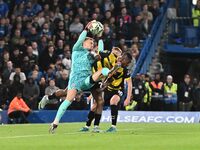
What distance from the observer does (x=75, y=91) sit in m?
18.8

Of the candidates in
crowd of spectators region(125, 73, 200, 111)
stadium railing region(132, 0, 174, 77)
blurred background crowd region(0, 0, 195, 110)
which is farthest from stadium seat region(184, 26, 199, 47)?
crowd of spectators region(125, 73, 200, 111)

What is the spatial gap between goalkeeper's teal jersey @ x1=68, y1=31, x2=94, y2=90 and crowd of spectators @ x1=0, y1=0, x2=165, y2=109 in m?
11.4

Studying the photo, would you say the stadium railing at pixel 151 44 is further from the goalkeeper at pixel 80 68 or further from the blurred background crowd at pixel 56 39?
the goalkeeper at pixel 80 68

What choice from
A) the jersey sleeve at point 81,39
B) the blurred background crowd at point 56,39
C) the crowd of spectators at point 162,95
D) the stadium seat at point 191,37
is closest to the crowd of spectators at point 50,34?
the blurred background crowd at point 56,39


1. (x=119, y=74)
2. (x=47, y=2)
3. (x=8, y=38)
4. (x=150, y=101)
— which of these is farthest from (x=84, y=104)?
(x=119, y=74)

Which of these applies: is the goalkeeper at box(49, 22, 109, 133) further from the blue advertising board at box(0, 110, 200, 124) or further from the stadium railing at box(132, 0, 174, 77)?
the stadium railing at box(132, 0, 174, 77)

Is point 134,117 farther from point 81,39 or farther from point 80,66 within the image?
point 81,39

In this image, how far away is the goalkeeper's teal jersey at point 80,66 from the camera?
18.8 meters

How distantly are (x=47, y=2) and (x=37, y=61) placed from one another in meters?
5.04

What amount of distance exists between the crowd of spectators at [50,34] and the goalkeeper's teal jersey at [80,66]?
37.2 ft

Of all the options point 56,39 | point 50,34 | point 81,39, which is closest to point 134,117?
point 56,39

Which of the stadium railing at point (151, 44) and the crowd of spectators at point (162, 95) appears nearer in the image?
the crowd of spectators at point (162, 95)

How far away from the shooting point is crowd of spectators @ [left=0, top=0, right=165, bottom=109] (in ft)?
102

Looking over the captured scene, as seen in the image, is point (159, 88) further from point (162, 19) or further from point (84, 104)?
point (162, 19)
